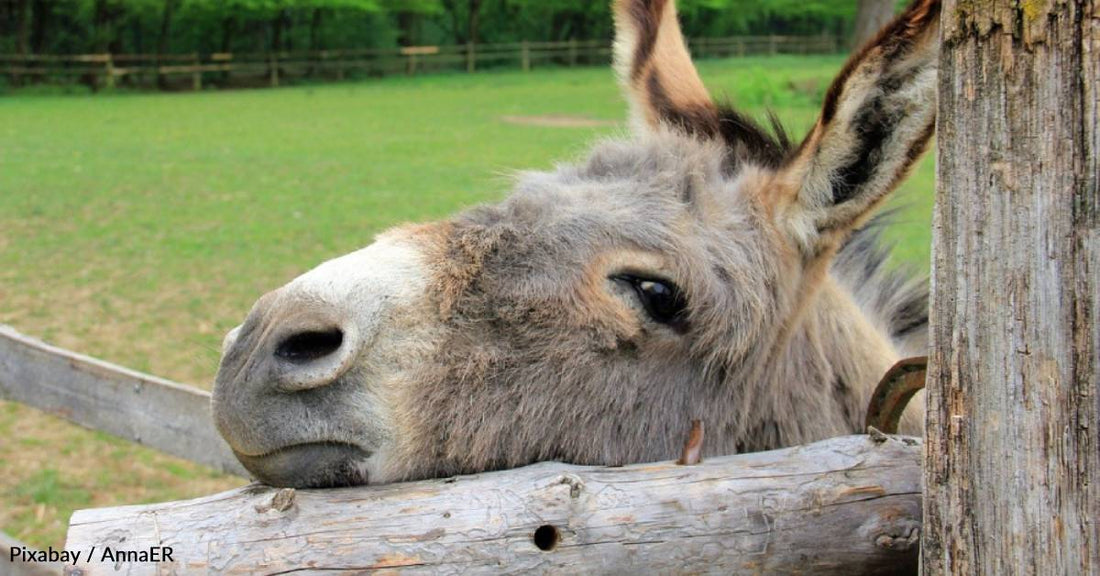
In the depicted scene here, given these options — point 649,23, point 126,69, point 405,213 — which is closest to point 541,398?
point 649,23

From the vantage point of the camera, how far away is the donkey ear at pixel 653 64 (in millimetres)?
3740

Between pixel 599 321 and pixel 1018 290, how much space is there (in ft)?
3.69

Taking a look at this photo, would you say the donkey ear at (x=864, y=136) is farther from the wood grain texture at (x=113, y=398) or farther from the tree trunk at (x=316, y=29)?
the tree trunk at (x=316, y=29)

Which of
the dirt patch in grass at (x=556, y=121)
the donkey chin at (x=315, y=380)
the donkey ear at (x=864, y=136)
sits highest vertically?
the donkey ear at (x=864, y=136)

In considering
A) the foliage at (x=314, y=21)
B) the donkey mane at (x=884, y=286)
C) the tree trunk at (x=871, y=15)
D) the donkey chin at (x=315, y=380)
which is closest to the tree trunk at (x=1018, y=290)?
the donkey chin at (x=315, y=380)

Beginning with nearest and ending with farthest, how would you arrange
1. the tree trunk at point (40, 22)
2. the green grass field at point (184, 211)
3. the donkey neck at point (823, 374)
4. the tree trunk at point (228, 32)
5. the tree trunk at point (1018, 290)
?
the tree trunk at point (1018, 290), the donkey neck at point (823, 374), the green grass field at point (184, 211), the tree trunk at point (40, 22), the tree trunk at point (228, 32)

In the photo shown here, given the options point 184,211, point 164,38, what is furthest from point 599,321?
point 164,38

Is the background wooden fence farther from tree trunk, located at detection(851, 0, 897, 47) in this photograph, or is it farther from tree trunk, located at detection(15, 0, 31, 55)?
tree trunk, located at detection(851, 0, 897, 47)

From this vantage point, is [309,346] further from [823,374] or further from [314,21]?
[314,21]

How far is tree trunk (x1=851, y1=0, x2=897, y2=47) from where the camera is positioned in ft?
60.0

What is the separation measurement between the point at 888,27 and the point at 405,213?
11.7m

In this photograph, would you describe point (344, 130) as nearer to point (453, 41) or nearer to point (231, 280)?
point (231, 280)

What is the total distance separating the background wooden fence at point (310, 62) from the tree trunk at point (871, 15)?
30.8 metres

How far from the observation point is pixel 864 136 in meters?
2.70
